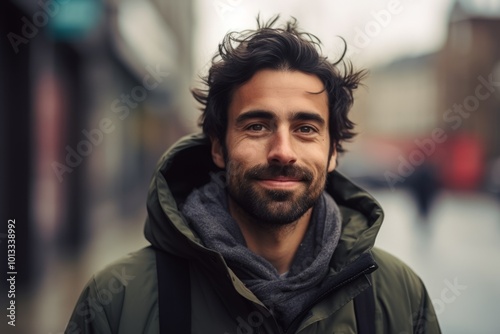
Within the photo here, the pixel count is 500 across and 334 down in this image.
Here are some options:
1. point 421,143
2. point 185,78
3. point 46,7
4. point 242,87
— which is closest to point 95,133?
point 46,7

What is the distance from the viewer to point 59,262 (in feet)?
29.4

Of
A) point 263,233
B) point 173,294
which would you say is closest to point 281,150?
point 263,233

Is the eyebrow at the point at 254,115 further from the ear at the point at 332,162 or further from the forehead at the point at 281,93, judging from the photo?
the ear at the point at 332,162

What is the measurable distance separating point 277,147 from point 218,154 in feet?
1.38

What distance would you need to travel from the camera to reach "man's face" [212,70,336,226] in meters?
2.21

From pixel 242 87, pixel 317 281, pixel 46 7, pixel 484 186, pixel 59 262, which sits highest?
pixel 46 7

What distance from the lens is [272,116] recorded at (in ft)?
7.47

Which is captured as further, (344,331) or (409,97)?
(409,97)

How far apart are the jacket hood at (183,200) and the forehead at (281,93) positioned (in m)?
0.31

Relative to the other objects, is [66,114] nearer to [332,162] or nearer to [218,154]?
[218,154]

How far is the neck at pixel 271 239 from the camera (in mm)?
2338

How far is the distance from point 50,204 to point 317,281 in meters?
7.41

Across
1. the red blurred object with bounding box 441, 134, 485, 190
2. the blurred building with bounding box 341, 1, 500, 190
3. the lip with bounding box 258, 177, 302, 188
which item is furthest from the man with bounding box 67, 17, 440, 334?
the red blurred object with bounding box 441, 134, 485, 190

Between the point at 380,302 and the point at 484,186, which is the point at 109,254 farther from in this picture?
the point at 484,186
